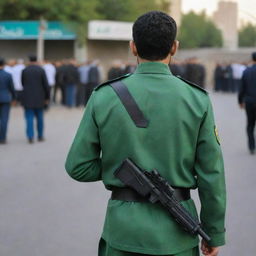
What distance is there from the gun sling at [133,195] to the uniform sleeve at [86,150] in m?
0.15

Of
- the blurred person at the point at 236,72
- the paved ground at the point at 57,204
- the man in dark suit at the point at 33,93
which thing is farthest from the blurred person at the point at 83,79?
the blurred person at the point at 236,72

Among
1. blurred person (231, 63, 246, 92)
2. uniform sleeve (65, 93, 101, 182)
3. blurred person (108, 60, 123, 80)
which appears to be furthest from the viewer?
blurred person (231, 63, 246, 92)

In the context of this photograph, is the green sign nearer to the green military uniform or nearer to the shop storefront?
the shop storefront

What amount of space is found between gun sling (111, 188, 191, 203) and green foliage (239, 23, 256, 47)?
102882 mm

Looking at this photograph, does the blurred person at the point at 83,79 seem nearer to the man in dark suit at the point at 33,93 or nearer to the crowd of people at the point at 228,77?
the man in dark suit at the point at 33,93

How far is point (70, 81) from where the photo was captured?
19938 mm

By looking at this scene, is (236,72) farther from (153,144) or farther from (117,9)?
(153,144)

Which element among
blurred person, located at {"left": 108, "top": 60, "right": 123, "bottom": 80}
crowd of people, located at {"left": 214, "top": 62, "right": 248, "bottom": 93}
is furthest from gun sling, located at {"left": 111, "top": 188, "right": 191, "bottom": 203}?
crowd of people, located at {"left": 214, "top": 62, "right": 248, "bottom": 93}

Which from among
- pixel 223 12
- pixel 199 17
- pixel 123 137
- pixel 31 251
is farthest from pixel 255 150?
pixel 223 12

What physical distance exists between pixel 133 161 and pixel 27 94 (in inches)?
371

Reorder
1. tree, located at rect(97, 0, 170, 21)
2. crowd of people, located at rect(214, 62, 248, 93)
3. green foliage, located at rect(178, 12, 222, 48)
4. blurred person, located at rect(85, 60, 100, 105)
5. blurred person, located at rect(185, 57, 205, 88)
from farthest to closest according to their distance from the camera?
green foliage, located at rect(178, 12, 222, 48) → tree, located at rect(97, 0, 170, 21) → crowd of people, located at rect(214, 62, 248, 93) → blurred person, located at rect(185, 57, 205, 88) → blurred person, located at rect(85, 60, 100, 105)

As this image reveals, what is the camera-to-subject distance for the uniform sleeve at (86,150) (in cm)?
265

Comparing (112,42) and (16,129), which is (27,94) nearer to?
(16,129)

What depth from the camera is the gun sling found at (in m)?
2.59
